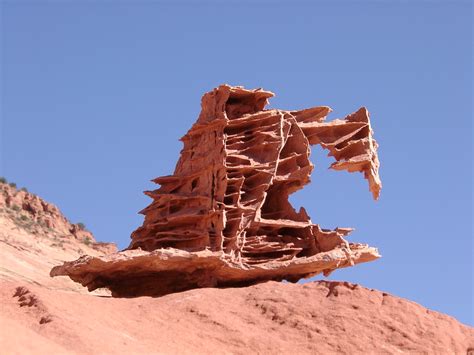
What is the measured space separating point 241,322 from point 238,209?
3851 mm

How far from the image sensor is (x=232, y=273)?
77.6 ft

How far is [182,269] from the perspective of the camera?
77.8ft

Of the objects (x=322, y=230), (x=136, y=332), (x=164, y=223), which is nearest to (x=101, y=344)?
(x=136, y=332)

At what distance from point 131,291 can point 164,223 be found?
210cm

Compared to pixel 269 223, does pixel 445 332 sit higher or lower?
lower

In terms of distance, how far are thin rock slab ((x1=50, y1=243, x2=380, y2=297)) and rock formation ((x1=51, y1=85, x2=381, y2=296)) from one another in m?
0.03

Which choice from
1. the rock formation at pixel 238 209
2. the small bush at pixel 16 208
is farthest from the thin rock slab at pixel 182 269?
the small bush at pixel 16 208

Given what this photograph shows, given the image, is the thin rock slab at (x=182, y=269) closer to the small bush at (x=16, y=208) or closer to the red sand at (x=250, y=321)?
the red sand at (x=250, y=321)

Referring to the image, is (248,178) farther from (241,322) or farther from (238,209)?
(241,322)

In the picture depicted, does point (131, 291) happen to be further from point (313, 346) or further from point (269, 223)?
point (313, 346)

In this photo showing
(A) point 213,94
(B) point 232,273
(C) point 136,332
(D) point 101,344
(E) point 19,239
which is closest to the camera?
(D) point 101,344

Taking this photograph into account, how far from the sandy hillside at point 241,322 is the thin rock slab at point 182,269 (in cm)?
68

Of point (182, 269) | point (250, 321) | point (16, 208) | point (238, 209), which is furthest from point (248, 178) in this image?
point (16, 208)

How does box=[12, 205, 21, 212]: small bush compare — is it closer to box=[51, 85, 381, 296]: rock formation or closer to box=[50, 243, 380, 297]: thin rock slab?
box=[51, 85, 381, 296]: rock formation
